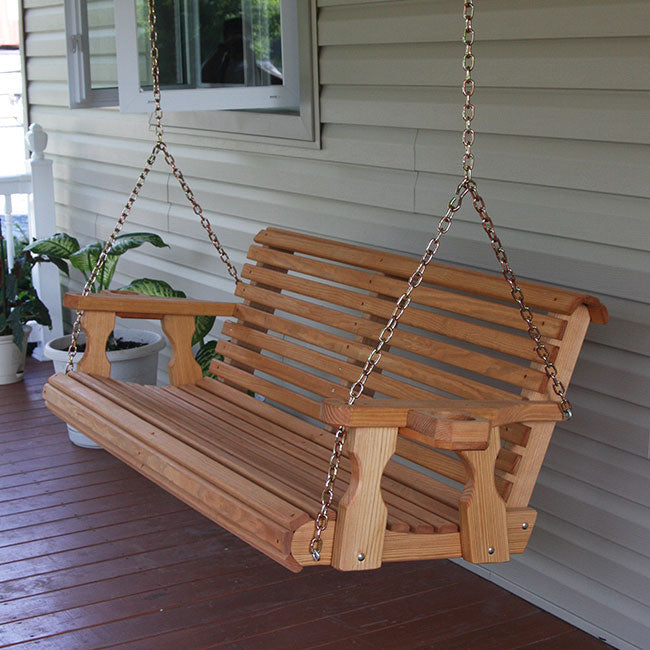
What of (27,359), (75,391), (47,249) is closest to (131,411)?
(75,391)

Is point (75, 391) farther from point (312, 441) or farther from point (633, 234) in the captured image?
point (633, 234)

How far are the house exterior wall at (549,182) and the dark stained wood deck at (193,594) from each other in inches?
8.1

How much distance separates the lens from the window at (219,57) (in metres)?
3.63

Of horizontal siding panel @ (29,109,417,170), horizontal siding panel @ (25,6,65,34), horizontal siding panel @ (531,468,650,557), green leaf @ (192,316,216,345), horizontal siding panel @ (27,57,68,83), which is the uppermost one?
horizontal siding panel @ (25,6,65,34)

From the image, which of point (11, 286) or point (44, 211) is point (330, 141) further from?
point (44, 211)

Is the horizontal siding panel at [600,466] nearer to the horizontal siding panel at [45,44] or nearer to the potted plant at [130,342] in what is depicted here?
the potted plant at [130,342]

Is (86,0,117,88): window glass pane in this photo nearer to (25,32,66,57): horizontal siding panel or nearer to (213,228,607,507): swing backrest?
(25,32,66,57): horizontal siding panel

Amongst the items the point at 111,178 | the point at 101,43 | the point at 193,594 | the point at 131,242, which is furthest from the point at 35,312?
the point at 193,594

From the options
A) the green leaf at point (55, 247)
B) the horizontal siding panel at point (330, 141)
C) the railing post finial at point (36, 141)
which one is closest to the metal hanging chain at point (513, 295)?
the horizontal siding panel at point (330, 141)

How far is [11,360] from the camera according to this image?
5.04m

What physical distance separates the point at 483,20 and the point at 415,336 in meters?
0.91

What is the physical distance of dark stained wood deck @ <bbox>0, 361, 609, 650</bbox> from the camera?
106 inches

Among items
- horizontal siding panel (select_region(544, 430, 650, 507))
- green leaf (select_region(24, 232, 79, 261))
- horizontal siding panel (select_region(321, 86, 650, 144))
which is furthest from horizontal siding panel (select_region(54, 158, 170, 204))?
horizontal siding panel (select_region(544, 430, 650, 507))

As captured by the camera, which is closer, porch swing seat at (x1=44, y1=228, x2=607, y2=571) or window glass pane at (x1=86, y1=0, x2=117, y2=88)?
porch swing seat at (x1=44, y1=228, x2=607, y2=571)
